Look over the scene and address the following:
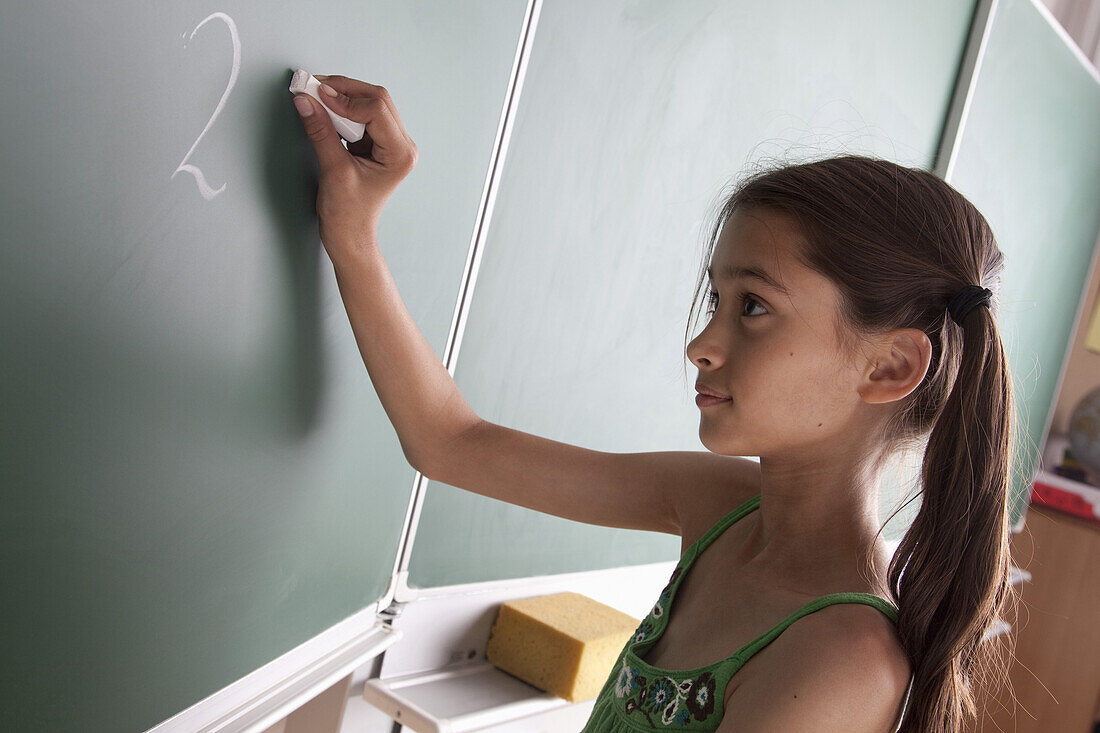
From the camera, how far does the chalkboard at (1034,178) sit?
189 cm

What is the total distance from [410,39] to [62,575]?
45 centimetres

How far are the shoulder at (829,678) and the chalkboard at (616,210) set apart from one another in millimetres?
364

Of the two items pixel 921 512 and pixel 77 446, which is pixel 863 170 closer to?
pixel 921 512

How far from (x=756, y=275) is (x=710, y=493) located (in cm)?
28

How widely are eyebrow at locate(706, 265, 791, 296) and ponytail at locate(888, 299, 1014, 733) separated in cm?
14

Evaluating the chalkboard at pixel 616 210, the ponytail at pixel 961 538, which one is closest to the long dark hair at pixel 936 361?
the ponytail at pixel 961 538

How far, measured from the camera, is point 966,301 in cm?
74

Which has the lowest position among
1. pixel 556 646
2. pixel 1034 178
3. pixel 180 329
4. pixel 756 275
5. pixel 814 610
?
pixel 556 646

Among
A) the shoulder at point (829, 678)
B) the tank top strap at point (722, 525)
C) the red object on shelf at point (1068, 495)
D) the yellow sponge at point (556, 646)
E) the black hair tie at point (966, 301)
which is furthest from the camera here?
the red object on shelf at point (1068, 495)

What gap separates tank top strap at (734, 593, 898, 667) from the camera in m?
0.69

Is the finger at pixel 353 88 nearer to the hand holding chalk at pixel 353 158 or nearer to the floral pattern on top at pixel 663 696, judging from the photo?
the hand holding chalk at pixel 353 158

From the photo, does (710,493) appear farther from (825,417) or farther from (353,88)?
(353,88)

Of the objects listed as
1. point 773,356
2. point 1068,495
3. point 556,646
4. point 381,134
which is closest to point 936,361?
point 773,356

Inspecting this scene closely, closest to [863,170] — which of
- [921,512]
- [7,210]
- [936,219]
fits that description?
[936,219]
